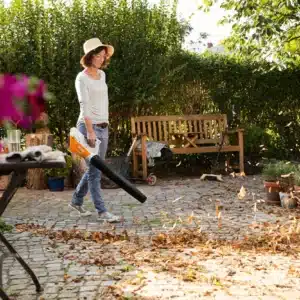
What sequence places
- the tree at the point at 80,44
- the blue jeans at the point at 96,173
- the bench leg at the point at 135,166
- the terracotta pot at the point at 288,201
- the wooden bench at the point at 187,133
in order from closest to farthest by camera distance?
the blue jeans at the point at 96,173, the terracotta pot at the point at 288,201, the tree at the point at 80,44, the bench leg at the point at 135,166, the wooden bench at the point at 187,133

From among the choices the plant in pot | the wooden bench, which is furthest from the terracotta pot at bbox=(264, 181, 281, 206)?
the wooden bench

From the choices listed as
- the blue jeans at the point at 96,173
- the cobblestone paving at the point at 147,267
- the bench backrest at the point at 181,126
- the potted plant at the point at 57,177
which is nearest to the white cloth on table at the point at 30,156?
the cobblestone paving at the point at 147,267

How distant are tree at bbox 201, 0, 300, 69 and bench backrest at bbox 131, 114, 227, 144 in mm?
1342

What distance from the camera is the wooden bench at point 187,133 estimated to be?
397 inches

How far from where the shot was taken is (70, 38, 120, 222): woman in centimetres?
583

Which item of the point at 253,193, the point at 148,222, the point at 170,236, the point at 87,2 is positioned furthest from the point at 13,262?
the point at 87,2

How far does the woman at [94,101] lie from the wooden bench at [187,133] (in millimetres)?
3463

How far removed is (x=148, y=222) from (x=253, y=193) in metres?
2.49

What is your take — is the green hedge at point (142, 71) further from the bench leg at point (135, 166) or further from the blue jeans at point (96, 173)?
the blue jeans at point (96, 173)

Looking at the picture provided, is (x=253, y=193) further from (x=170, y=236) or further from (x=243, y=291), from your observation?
(x=243, y=291)

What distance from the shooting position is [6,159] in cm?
294

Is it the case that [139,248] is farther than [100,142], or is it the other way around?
[100,142]

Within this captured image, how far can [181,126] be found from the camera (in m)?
11.1

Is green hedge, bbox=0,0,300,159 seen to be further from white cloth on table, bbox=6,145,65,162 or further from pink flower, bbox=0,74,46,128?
pink flower, bbox=0,74,46,128
